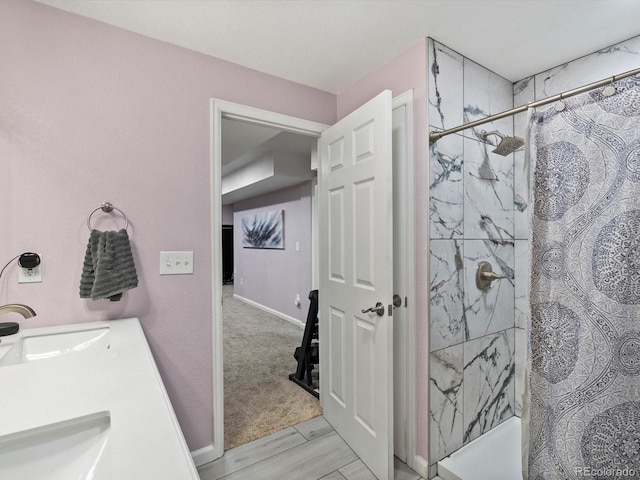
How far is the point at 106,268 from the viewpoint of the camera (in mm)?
1436

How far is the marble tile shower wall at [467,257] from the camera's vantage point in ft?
5.73

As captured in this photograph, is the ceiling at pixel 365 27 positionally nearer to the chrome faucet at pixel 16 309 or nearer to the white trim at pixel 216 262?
the white trim at pixel 216 262

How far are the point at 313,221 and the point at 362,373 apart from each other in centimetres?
267

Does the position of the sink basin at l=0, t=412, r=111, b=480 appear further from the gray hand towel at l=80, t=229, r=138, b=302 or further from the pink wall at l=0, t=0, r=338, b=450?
the pink wall at l=0, t=0, r=338, b=450

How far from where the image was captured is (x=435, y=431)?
1738 millimetres

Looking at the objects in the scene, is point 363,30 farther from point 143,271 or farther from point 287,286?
point 287,286

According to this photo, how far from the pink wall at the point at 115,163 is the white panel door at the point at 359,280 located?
667 mm

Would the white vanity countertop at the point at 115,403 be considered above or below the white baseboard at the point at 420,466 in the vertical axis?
above

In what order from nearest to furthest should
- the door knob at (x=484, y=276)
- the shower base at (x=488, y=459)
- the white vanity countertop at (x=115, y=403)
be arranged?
the white vanity countertop at (x=115, y=403)
the shower base at (x=488, y=459)
the door knob at (x=484, y=276)

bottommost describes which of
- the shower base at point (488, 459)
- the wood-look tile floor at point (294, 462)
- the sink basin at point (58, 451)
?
the wood-look tile floor at point (294, 462)

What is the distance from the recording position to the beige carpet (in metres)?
2.15

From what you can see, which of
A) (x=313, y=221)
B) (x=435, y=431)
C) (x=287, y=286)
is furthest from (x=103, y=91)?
(x=287, y=286)

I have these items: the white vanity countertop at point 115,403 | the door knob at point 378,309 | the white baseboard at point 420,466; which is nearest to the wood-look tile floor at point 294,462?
the white baseboard at point 420,466

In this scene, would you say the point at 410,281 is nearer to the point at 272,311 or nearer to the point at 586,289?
the point at 586,289
